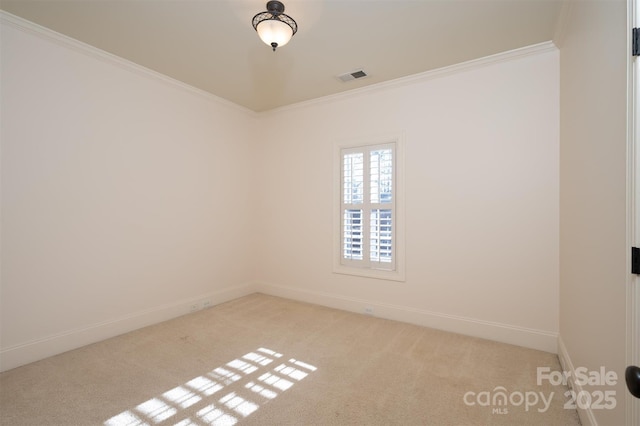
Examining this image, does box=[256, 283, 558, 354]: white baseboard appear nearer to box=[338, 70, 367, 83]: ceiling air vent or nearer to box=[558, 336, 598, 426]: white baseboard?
box=[558, 336, 598, 426]: white baseboard

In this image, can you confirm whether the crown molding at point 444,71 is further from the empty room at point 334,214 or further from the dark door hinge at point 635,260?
the dark door hinge at point 635,260

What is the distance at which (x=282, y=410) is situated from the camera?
1979 millimetres

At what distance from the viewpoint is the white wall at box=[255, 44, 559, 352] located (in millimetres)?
2842

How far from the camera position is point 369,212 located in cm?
381

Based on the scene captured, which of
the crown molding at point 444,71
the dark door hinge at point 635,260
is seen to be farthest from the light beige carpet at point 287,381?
the crown molding at point 444,71

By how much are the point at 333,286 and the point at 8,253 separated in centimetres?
322

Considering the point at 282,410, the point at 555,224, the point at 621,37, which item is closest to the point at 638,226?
the point at 621,37

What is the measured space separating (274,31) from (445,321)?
10.5 feet

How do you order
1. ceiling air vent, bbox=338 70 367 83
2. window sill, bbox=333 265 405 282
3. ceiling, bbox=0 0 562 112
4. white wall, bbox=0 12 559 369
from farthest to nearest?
1. window sill, bbox=333 265 405 282
2. ceiling air vent, bbox=338 70 367 83
3. white wall, bbox=0 12 559 369
4. ceiling, bbox=0 0 562 112

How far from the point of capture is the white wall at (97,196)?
253 cm

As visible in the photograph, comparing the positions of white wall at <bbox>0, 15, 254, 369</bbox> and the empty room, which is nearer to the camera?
the empty room

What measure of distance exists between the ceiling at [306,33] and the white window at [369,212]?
923 mm

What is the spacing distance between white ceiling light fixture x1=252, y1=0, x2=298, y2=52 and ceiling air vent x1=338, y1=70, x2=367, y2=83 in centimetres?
121

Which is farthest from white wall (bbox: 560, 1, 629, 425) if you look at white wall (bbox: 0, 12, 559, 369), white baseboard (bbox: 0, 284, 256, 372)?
white baseboard (bbox: 0, 284, 256, 372)
